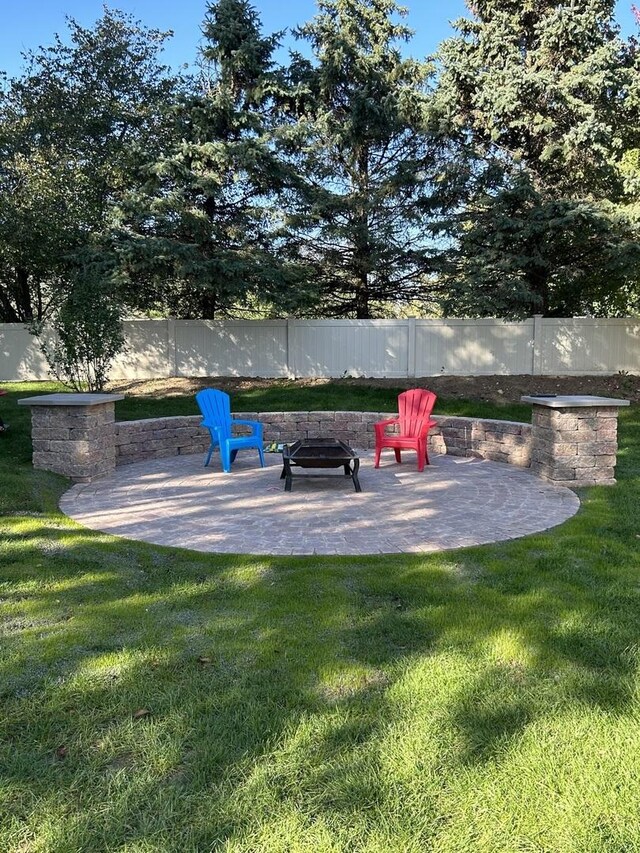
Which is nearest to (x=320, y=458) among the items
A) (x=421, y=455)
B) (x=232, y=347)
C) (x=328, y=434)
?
(x=421, y=455)


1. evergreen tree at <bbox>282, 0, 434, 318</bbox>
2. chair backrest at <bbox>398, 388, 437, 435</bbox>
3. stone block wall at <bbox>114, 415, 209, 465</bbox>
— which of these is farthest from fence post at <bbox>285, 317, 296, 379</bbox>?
chair backrest at <bbox>398, 388, 437, 435</bbox>

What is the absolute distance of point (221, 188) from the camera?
1224cm

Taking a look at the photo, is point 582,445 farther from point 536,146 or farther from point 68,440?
point 536,146

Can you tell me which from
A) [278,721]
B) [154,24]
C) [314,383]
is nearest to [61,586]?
[278,721]

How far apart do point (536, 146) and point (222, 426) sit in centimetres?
968

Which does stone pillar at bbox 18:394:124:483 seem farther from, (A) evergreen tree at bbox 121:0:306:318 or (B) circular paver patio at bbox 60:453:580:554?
(A) evergreen tree at bbox 121:0:306:318

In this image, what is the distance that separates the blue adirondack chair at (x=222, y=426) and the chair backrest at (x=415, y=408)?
169cm

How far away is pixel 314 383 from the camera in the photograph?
11.7 m

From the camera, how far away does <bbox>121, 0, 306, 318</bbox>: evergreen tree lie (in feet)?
37.0

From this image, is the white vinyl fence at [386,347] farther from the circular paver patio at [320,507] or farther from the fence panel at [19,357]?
the circular paver patio at [320,507]

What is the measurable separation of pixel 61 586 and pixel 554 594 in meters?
2.64

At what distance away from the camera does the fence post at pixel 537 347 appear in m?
12.1

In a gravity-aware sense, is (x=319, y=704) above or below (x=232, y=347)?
below

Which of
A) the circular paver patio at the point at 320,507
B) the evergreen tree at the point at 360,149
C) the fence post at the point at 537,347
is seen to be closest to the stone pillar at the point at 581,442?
the circular paver patio at the point at 320,507
